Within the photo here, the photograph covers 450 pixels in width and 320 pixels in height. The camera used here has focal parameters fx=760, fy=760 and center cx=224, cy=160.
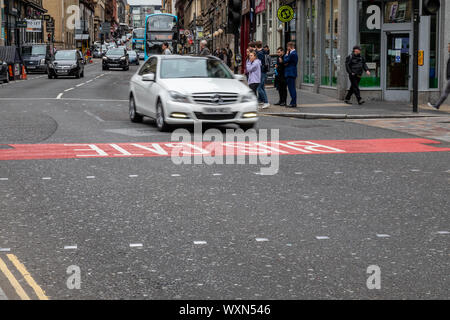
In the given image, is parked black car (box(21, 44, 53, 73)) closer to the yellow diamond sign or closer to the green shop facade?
the green shop facade

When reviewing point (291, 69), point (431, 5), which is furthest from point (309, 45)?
Result: point (431, 5)

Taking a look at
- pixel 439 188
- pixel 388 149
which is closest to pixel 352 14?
pixel 388 149

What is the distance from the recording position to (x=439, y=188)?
8727 mm

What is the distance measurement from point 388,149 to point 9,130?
7.41 m

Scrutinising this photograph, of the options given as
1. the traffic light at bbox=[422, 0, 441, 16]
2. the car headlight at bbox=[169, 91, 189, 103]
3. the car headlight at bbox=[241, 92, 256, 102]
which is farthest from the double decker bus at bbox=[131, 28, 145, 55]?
the car headlight at bbox=[169, 91, 189, 103]

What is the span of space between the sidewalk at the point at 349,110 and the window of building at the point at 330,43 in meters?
2.46

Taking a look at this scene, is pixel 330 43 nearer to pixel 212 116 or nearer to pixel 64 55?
pixel 212 116

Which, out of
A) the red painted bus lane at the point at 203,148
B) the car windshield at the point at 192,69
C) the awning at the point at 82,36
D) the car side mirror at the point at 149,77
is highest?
the awning at the point at 82,36

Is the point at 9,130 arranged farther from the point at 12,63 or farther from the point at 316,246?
the point at 12,63

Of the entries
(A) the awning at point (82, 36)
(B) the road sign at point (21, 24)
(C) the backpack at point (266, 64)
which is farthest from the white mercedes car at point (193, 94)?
(A) the awning at point (82, 36)

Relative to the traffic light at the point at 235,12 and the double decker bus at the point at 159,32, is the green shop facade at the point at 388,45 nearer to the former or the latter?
the traffic light at the point at 235,12

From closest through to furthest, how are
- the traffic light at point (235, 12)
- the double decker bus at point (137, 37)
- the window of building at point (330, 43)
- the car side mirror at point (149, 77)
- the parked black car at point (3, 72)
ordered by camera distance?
the car side mirror at point (149, 77), the traffic light at point (235, 12), the window of building at point (330, 43), the parked black car at point (3, 72), the double decker bus at point (137, 37)

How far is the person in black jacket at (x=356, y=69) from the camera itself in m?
23.2

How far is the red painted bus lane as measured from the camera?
1152cm
